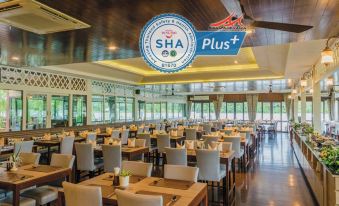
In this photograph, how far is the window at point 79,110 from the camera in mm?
10306

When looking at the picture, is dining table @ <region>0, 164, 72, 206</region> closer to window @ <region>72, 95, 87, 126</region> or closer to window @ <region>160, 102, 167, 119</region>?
window @ <region>72, 95, 87, 126</region>

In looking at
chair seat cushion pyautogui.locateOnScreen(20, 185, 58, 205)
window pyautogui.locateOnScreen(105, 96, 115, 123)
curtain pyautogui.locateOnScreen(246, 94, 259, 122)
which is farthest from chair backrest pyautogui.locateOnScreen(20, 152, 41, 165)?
curtain pyautogui.locateOnScreen(246, 94, 259, 122)

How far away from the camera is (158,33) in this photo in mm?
3592

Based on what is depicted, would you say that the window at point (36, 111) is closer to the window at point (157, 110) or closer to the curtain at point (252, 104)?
the window at point (157, 110)

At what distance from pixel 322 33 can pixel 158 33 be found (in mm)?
2767

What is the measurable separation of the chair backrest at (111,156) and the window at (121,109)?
7.73 m

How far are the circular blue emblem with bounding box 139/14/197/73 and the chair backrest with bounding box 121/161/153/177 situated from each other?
124 centimetres

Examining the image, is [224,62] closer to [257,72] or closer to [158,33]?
[257,72]

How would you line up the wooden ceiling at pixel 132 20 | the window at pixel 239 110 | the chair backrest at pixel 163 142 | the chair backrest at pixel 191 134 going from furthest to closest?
the window at pixel 239 110 < the chair backrest at pixel 191 134 < the chair backrest at pixel 163 142 < the wooden ceiling at pixel 132 20

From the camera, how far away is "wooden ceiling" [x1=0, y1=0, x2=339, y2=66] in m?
3.31

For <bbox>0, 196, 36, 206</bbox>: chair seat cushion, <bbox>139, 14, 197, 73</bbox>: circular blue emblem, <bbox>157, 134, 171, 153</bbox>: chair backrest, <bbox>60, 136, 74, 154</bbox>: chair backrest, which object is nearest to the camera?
<bbox>0, 196, 36, 206</bbox>: chair seat cushion

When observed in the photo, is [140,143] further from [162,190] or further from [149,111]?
[149,111]

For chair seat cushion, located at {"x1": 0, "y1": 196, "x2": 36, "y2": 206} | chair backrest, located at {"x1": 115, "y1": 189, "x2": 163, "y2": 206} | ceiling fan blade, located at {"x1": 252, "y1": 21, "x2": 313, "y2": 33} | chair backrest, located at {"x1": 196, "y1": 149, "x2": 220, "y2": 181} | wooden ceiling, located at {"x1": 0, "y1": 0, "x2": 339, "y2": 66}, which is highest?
wooden ceiling, located at {"x1": 0, "y1": 0, "x2": 339, "y2": 66}

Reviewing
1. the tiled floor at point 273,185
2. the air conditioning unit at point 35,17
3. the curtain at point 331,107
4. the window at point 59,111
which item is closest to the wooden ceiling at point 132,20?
the air conditioning unit at point 35,17
